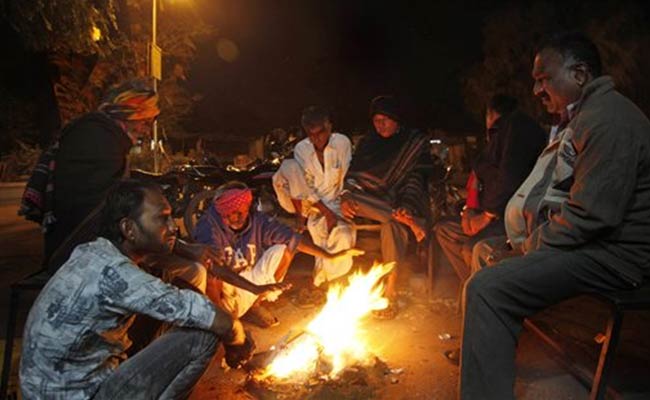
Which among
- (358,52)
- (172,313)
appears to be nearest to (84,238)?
(172,313)

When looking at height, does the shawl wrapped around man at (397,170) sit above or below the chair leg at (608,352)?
above

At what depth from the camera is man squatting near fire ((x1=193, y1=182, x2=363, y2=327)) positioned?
4.73 metres

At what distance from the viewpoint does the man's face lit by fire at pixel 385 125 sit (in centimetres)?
581

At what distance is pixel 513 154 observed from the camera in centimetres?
455

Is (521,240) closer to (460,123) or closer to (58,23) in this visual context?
(58,23)

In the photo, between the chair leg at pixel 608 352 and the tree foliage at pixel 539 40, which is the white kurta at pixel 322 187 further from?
the tree foliage at pixel 539 40

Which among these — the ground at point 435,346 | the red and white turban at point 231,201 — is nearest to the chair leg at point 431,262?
the ground at point 435,346

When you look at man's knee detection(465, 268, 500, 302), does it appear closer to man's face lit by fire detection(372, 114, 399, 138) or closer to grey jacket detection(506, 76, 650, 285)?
grey jacket detection(506, 76, 650, 285)

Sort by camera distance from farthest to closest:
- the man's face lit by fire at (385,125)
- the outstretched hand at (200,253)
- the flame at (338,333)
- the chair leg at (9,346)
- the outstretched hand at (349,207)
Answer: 1. the man's face lit by fire at (385,125)
2. the outstretched hand at (349,207)
3. the outstretched hand at (200,253)
4. the flame at (338,333)
5. the chair leg at (9,346)

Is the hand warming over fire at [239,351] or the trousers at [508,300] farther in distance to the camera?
the hand warming over fire at [239,351]

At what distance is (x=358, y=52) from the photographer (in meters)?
30.3

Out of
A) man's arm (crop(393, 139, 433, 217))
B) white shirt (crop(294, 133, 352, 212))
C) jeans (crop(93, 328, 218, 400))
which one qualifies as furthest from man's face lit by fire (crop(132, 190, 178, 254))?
man's arm (crop(393, 139, 433, 217))

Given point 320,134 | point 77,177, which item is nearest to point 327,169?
point 320,134

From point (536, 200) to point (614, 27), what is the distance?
755 inches
